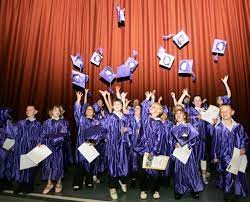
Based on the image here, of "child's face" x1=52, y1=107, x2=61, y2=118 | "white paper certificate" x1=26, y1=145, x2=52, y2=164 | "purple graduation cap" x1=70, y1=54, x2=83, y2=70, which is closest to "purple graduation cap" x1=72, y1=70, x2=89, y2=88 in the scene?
"purple graduation cap" x1=70, y1=54, x2=83, y2=70

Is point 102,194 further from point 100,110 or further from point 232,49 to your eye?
point 232,49

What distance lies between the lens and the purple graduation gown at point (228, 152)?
4.34 metres

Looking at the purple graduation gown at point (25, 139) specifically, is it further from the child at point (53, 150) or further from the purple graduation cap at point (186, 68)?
the purple graduation cap at point (186, 68)

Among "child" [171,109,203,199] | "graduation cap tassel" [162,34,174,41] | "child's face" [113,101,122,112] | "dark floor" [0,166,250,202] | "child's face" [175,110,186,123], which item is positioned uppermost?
"graduation cap tassel" [162,34,174,41]

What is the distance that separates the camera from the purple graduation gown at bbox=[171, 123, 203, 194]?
4613 millimetres

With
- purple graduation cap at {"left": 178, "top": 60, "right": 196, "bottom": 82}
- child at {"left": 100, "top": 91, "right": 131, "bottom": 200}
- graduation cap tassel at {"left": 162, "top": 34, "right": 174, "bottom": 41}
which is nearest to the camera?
child at {"left": 100, "top": 91, "right": 131, "bottom": 200}

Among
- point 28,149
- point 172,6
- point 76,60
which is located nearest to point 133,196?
point 28,149

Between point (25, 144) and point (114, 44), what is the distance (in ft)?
11.1

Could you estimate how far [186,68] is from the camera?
683 centimetres

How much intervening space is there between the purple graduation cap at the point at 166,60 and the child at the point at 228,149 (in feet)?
8.79

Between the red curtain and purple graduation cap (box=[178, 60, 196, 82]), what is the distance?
120 millimetres

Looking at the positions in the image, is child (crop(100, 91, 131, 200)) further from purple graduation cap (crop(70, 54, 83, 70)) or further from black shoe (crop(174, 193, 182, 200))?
purple graduation cap (crop(70, 54, 83, 70))

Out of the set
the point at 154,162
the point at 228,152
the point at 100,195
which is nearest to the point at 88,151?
the point at 100,195

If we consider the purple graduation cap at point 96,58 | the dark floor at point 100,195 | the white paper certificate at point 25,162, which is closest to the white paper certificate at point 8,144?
the white paper certificate at point 25,162
